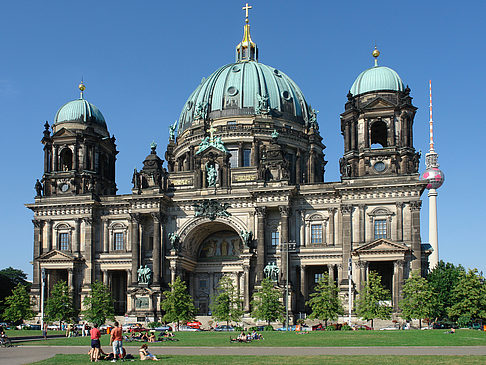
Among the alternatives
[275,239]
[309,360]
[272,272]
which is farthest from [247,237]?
[309,360]

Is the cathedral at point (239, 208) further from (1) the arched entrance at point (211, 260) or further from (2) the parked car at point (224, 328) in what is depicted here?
(2) the parked car at point (224, 328)

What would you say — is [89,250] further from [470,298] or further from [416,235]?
[470,298]

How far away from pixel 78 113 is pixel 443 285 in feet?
168

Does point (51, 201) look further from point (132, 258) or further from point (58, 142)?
point (132, 258)

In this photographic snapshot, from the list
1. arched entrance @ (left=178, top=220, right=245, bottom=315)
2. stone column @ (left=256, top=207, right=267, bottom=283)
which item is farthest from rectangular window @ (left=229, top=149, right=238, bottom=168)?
stone column @ (left=256, top=207, right=267, bottom=283)

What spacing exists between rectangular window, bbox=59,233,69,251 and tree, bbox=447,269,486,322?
47.4m

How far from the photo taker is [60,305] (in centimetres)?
8544

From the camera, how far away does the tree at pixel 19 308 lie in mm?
86438

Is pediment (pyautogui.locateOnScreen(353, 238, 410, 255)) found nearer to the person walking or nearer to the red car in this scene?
the red car

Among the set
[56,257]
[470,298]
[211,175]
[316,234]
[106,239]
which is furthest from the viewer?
[106,239]

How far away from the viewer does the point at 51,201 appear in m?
92.6

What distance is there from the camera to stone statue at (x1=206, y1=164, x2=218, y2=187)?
88919mm

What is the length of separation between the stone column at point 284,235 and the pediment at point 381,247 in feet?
27.2

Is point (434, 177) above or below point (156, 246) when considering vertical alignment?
above
